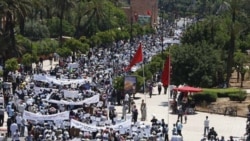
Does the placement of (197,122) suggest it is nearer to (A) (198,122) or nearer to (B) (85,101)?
(A) (198,122)

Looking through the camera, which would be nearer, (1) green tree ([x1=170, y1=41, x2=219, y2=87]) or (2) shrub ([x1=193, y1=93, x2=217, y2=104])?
(2) shrub ([x1=193, y1=93, x2=217, y2=104])

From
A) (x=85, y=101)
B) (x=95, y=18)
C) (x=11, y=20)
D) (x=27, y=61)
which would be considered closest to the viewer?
(x=85, y=101)

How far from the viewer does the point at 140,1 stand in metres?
129

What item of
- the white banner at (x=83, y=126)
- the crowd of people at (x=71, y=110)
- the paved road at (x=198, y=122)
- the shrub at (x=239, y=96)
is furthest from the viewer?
the shrub at (x=239, y=96)

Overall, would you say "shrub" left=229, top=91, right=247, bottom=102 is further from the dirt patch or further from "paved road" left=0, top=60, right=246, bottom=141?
"paved road" left=0, top=60, right=246, bottom=141

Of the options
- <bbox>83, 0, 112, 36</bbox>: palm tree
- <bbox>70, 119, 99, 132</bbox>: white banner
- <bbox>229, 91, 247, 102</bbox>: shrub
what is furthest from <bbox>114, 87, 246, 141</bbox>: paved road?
<bbox>83, 0, 112, 36</bbox>: palm tree

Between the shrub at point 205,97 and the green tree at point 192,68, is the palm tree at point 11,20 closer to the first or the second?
the green tree at point 192,68

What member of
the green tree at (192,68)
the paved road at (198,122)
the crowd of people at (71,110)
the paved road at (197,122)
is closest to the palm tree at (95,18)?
the crowd of people at (71,110)

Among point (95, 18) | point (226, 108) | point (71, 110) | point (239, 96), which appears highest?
point (95, 18)

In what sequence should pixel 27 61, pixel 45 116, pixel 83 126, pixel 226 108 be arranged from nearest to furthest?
pixel 83 126
pixel 45 116
pixel 226 108
pixel 27 61

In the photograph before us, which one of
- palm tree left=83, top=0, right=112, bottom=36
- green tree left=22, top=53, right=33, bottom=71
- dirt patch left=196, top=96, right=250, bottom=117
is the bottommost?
dirt patch left=196, top=96, right=250, bottom=117

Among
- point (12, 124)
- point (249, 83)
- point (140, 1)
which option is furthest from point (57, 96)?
point (140, 1)

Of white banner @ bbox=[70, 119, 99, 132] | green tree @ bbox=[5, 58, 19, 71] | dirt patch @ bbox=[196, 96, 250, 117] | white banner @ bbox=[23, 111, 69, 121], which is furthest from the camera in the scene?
green tree @ bbox=[5, 58, 19, 71]

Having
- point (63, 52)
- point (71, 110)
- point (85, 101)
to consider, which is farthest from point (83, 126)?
point (63, 52)
